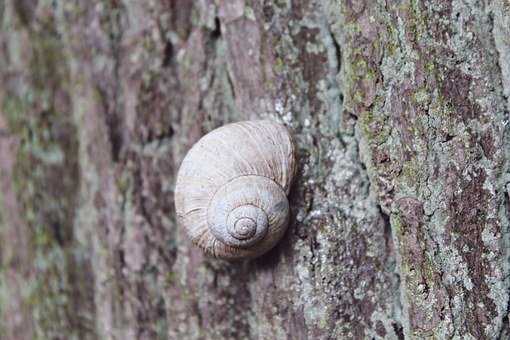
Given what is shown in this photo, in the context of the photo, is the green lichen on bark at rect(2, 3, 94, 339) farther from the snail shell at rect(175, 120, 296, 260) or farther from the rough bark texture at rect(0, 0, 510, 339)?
the snail shell at rect(175, 120, 296, 260)

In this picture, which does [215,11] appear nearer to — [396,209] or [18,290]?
[396,209]

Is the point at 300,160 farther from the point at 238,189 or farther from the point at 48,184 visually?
the point at 48,184

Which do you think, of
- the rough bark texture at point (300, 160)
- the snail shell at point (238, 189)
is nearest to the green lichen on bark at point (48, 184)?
the rough bark texture at point (300, 160)

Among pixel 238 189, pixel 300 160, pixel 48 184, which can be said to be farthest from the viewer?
pixel 48 184

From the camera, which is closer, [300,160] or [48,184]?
[300,160]

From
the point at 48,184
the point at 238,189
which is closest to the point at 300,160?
the point at 238,189

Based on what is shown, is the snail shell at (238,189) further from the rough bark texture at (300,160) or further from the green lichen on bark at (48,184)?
the green lichen on bark at (48,184)

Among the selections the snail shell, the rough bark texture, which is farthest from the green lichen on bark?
the snail shell

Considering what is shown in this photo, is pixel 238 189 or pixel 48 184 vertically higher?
pixel 238 189
